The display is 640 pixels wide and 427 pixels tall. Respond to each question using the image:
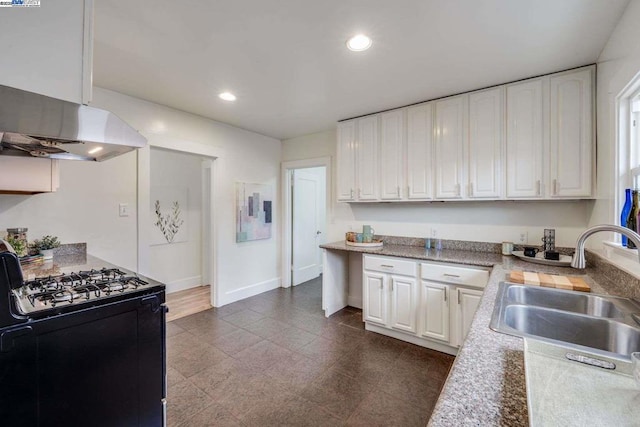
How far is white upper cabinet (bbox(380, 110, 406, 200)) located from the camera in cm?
302

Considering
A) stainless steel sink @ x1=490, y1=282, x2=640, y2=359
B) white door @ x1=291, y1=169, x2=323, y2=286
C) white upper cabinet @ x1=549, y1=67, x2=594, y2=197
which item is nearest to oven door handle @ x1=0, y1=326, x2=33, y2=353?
stainless steel sink @ x1=490, y1=282, x2=640, y2=359

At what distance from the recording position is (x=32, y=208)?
2287 millimetres

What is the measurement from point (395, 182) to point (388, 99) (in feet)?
2.87

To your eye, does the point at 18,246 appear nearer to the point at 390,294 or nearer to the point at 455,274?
the point at 390,294

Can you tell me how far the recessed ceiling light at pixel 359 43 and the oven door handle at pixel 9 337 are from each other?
2.28 meters

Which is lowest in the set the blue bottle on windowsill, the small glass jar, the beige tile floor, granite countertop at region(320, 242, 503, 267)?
the beige tile floor

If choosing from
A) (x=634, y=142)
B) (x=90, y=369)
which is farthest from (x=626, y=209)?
(x=90, y=369)

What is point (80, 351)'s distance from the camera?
1.22 metres

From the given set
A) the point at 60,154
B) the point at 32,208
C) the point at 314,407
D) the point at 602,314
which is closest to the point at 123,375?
the point at 314,407

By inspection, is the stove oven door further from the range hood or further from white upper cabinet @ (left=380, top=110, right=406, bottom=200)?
white upper cabinet @ (left=380, top=110, right=406, bottom=200)

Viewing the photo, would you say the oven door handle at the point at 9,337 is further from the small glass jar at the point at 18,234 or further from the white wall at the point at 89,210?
the white wall at the point at 89,210

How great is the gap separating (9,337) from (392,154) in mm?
3066

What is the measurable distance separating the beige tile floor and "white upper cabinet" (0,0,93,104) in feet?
6.30

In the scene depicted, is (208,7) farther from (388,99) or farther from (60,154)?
(388,99)
